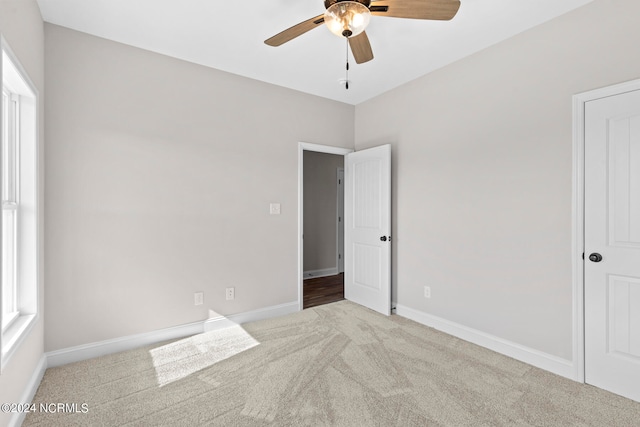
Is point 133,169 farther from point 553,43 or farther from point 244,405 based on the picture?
point 553,43

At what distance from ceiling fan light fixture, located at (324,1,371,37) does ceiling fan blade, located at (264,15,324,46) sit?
0.13 m

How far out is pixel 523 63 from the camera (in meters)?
2.56

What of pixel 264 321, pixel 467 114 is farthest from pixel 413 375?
pixel 467 114

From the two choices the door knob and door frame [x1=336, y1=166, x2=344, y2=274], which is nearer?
the door knob

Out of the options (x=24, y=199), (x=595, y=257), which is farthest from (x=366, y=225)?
(x=24, y=199)

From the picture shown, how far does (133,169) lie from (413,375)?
293 centimetres

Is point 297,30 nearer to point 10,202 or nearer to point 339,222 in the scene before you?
point 10,202

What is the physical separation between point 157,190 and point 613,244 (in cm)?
365

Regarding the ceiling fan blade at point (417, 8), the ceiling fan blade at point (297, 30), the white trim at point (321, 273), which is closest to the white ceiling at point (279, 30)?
the ceiling fan blade at point (297, 30)

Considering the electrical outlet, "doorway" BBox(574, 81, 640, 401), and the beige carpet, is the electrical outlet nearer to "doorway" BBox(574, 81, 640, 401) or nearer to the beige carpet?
the beige carpet

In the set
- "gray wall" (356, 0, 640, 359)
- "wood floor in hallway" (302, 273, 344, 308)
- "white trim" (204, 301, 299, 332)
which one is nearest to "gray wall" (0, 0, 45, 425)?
"white trim" (204, 301, 299, 332)

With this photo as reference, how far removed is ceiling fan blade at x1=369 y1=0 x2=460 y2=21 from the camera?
1603mm

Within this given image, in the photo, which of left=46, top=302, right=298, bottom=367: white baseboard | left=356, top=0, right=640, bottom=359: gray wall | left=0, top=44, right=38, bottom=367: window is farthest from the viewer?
left=46, top=302, right=298, bottom=367: white baseboard

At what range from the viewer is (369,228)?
3893mm
